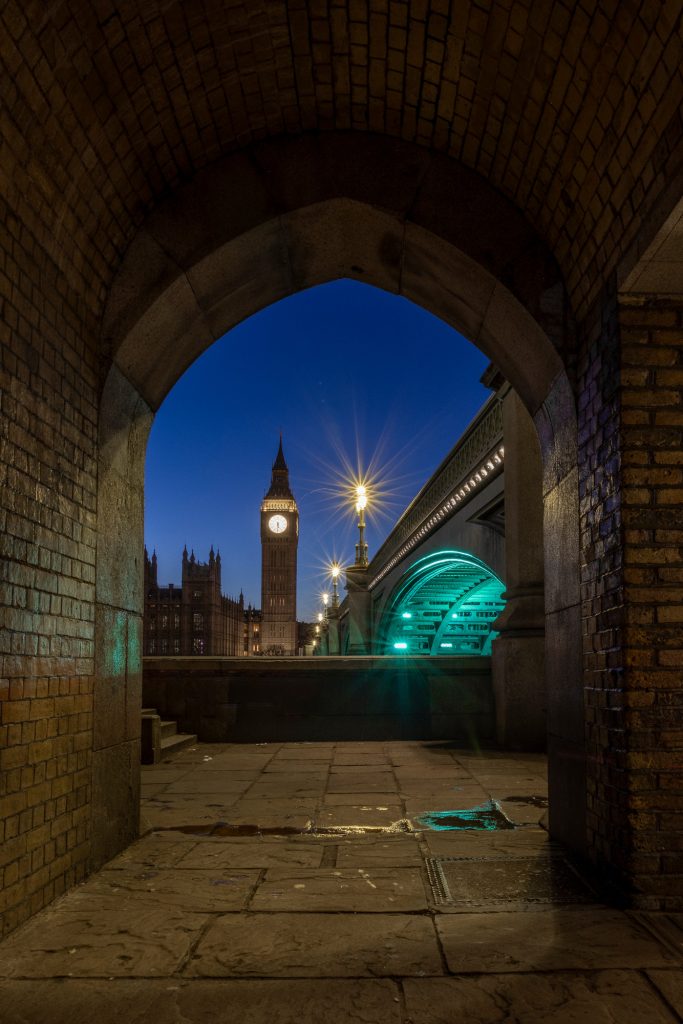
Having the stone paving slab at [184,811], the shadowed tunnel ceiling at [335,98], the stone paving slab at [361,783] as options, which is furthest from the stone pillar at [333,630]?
the shadowed tunnel ceiling at [335,98]

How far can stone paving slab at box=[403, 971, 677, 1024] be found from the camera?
3123mm

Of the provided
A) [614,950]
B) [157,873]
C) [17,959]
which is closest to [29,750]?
[17,959]

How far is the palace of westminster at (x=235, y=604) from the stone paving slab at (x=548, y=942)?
110353 mm

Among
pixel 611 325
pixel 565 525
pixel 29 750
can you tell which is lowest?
pixel 29 750

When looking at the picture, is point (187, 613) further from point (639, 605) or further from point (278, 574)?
point (639, 605)

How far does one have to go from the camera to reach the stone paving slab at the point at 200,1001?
10.3ft

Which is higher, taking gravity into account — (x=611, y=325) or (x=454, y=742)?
(x=611, y=325)

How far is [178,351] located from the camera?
6598 mm

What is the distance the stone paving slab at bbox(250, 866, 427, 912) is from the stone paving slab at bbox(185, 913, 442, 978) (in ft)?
0.54

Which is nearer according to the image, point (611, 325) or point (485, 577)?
point (611, 325)

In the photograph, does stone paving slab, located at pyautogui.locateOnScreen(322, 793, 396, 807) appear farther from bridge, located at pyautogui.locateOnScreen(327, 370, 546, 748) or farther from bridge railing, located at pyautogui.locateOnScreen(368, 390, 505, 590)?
bridge railing, located at pyautogui.locateOnScreen(368, 390, 505, 590)

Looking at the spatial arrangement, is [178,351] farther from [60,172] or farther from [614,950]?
[614,950]

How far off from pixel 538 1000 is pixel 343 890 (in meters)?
1.70

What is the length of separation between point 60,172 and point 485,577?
97.8 feet
